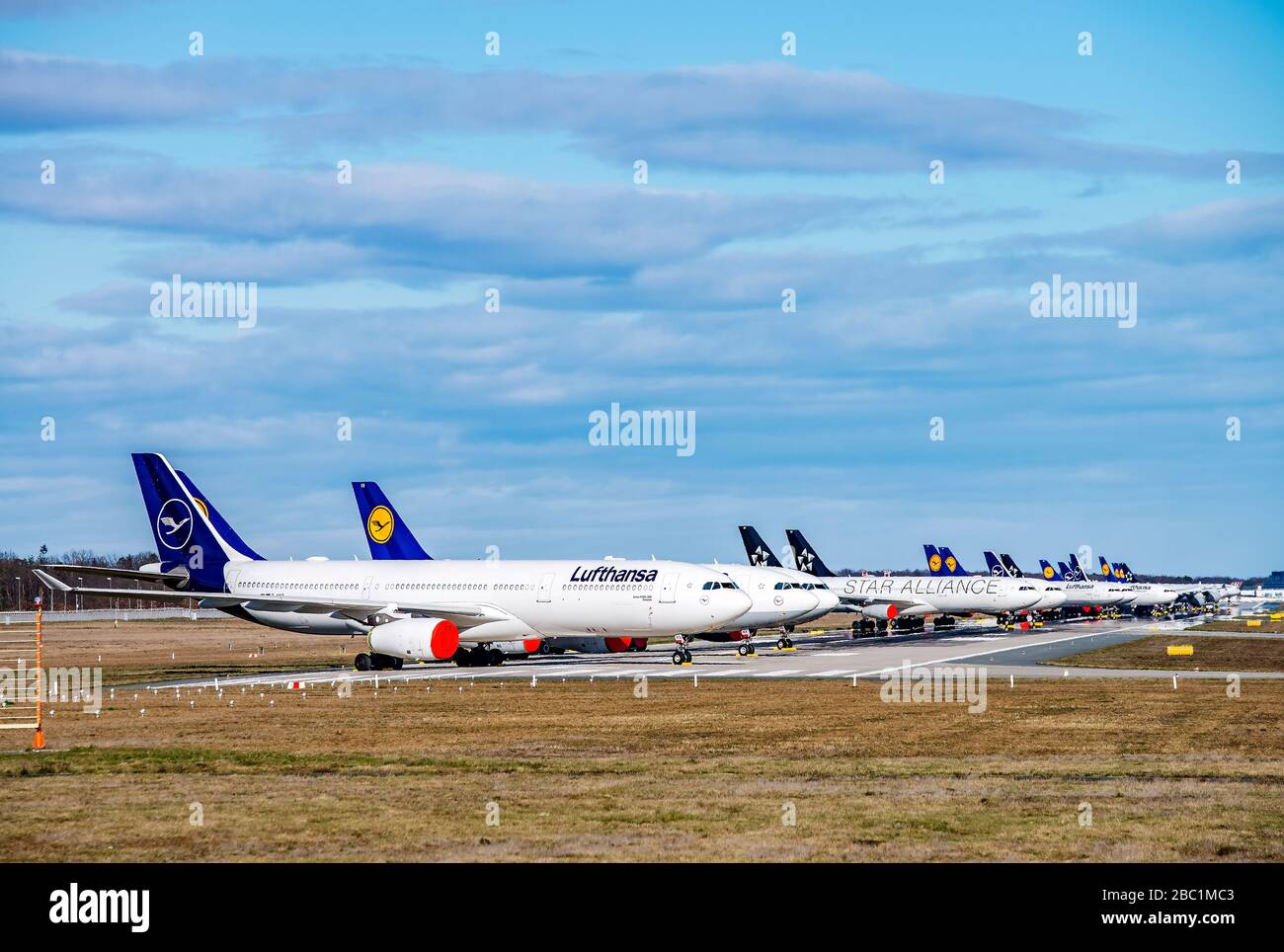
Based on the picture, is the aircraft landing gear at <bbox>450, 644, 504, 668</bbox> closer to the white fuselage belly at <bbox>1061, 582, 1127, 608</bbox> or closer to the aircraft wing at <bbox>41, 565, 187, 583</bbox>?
the aircraft wing at <bbox>41, 565, 187, 583</bbox>

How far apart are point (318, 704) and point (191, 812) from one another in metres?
22.9

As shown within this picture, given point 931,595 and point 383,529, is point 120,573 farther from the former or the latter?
point 931,595

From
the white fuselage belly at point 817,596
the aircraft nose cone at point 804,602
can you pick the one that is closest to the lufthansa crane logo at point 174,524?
the aircraft nose cone at point 804,602

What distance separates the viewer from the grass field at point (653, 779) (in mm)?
19281

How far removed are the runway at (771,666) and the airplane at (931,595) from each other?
20119 millimetres

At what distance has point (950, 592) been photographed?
127m

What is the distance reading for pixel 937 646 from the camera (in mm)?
90312

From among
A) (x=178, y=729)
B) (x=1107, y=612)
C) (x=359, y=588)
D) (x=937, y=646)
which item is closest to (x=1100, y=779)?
(x=178, y=729)

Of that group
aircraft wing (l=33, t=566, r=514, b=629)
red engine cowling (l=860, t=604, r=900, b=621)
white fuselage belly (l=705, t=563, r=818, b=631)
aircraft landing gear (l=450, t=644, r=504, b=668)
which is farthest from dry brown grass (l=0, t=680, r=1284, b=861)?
red engine cowling (l=860, t=604, r=900, b=621)

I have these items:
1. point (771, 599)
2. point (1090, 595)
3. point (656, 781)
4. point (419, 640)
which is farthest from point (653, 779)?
point (1090, 595)

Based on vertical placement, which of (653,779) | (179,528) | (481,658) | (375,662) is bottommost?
(481,658)

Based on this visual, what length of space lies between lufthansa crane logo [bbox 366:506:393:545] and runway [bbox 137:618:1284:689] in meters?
11.4

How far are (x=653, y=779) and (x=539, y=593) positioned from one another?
36844mm

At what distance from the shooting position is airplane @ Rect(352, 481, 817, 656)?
7594 cm
